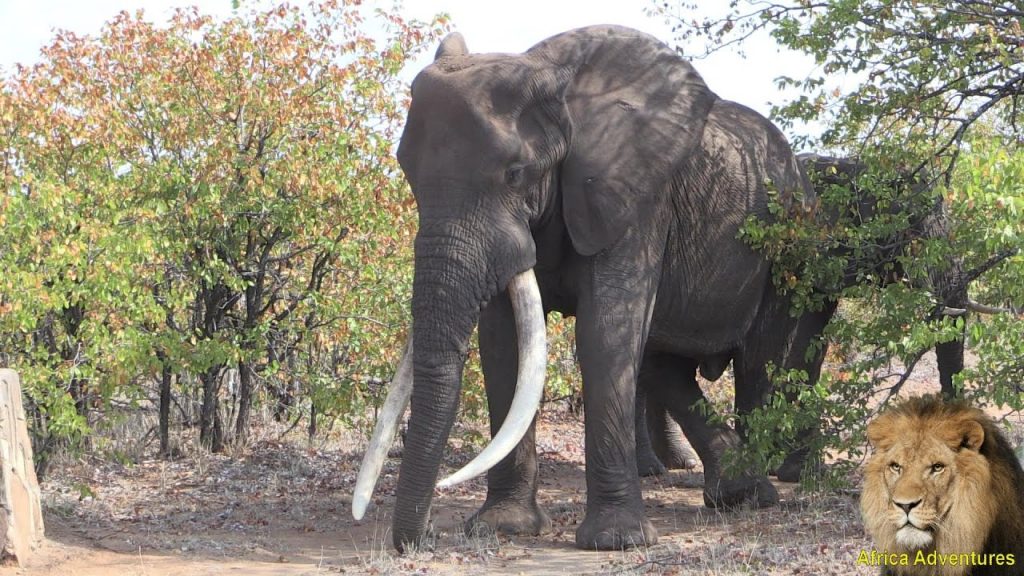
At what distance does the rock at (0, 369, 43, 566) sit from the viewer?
7.98 meters

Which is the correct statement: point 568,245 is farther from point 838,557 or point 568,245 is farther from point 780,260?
point 838,557

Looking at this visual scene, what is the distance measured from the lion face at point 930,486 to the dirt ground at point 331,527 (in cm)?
331

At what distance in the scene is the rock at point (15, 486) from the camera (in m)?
7.98

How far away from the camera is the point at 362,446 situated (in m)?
13.5

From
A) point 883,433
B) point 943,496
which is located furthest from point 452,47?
point 943,496

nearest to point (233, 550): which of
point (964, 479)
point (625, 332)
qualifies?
point (625, 332)

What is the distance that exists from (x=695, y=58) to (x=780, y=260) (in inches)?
66.0

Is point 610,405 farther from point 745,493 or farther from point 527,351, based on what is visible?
point 745,493

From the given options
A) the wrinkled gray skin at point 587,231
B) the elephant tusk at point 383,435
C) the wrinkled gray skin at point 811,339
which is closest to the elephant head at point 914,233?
the wrinkled gray skin at point 811,339

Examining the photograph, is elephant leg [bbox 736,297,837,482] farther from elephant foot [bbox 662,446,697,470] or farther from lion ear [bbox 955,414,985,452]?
lion ear [bbox 955,414,985,452]

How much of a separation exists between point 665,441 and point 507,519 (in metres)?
4.18

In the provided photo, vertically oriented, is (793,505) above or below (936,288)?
below

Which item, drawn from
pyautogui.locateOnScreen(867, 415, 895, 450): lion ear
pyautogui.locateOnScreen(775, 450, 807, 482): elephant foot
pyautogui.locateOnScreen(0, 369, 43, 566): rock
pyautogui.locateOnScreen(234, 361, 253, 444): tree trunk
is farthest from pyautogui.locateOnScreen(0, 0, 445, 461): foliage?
pyautogui.locateOnScreen(867, 415, 895, 450): lion ear

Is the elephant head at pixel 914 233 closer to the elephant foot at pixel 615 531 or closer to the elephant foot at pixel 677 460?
the elephant foot at pixel 615 531
